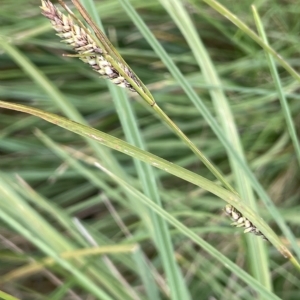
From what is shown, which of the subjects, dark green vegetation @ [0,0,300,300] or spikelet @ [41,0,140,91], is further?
dark green vegetation @ [0,0,300,300]

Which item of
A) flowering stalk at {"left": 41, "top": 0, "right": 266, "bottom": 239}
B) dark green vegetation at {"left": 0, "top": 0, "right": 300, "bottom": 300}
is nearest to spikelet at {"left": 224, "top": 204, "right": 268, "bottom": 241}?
flowering stalk at {"left": 41, "top": 0, "right": 266, "bottom": 239}

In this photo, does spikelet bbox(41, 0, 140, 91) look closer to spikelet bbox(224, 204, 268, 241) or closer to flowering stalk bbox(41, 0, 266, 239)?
flowering stalk bbox(41, 0, 266, 239)

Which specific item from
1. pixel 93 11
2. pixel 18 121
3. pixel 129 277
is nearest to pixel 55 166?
pixel 18 121

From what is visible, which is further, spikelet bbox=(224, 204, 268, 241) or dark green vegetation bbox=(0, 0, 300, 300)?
dark green vegetation bbox=(0, 0, 300, 300)

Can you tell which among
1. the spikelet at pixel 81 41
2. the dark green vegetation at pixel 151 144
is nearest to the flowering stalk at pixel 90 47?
the spikelet at pixel 81 41

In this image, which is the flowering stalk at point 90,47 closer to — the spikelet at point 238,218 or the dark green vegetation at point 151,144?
the spikelet at point 238,218

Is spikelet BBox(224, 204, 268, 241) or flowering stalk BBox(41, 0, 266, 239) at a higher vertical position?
flowering stalk BBox(41, 0, 266, 239)

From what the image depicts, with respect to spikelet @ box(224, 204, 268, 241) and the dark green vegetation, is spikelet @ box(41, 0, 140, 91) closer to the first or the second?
spikelet @ box(224, 204, 268, 241)

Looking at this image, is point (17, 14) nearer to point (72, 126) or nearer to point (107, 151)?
point (107, 151)

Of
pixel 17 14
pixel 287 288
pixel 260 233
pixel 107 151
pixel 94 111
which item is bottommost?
pixel 287 288
